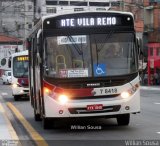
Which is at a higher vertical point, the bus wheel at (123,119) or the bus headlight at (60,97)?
the bus headlight at (60,97)

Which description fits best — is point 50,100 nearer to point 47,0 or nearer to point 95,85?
point 95,85

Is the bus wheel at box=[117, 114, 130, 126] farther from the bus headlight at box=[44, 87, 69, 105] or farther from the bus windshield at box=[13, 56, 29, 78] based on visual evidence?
the bus windshield at box=[13, 56, 29, 78]

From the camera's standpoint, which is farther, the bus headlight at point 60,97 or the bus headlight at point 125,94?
the bus headlight at point 125,94

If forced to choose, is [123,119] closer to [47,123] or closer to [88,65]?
[47,123]

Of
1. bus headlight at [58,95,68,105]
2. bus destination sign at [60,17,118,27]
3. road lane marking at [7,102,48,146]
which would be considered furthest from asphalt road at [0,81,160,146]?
bus destination sign at [60,17,118,27]

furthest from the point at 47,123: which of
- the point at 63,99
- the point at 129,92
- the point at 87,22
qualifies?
the point at 87,22

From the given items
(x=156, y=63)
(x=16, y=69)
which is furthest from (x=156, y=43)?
(x=16, y=69)

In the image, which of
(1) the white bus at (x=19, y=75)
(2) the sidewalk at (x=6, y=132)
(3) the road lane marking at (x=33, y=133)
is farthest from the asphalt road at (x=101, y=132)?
(1) the white bus at (x=19, y=75)

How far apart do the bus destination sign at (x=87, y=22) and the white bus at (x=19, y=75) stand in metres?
17.1

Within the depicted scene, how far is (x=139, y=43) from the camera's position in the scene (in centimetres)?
1466

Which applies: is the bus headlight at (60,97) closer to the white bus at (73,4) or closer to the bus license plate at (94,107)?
the bus license plate at (94,107)

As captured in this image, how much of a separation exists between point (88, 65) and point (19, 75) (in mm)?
18016

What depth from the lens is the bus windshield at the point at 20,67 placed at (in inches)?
1260

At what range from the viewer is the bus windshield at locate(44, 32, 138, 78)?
14.2 m
